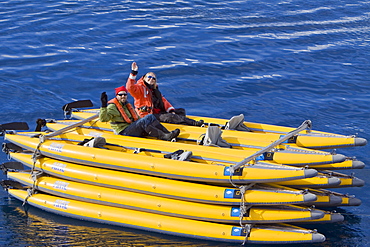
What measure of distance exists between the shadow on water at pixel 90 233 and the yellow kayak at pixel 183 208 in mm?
409

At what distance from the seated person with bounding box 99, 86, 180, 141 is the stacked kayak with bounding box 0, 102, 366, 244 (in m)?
0.28

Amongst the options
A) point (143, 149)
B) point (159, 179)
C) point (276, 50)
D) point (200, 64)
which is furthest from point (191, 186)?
point (276, 50)

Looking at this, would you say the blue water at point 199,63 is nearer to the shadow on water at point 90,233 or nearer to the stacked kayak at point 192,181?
the shadow on water at point 90,233

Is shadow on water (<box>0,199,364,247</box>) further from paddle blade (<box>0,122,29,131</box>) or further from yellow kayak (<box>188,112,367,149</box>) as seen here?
paddle blade (<box>0,122,29,131</box>)

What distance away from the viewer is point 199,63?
53.1ft

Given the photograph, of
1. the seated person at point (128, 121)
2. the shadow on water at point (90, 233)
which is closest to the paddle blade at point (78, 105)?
the seated person at point (128, 121)

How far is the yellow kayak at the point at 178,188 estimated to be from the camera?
27.1 ft

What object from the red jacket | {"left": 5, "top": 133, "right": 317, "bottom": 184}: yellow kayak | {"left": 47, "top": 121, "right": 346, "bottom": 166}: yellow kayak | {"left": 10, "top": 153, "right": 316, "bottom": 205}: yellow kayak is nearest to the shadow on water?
{"left": 10, "top": 153, "right": 316, "bottom": 205}: yellow kayak

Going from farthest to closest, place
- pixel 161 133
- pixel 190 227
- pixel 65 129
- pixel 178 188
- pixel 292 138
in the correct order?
pixel 65 129
pixel 161 133
pixel 292 138
pixel 178 188
pixel 190 227

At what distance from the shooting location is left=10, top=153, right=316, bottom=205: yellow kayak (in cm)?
826

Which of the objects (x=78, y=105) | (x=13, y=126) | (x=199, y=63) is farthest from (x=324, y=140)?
(x=199, y=63)

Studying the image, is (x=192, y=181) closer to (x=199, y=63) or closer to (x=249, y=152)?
(x=249, y=152)

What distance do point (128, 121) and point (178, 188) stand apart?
2.21 m

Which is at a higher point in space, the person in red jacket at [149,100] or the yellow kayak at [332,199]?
the person in red jacket at [149,100]
